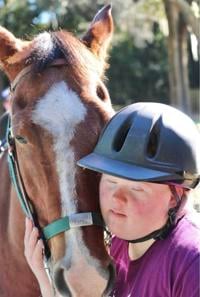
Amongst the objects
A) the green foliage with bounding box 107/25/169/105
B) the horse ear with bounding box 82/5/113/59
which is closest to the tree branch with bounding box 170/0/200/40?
the horse ear with bounding box 82/5/113/59

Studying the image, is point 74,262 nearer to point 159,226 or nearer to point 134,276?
point 134,276

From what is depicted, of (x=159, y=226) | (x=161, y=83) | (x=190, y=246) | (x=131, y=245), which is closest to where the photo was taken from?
(x=190, y=246)

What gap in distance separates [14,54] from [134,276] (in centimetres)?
141

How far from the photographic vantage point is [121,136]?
217cm

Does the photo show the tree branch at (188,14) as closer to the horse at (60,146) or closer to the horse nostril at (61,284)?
the horse at (60,146)

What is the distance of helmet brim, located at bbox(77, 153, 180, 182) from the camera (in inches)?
77.4

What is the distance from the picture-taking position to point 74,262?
7.18ft

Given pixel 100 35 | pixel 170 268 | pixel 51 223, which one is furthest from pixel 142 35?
pixel 170 268

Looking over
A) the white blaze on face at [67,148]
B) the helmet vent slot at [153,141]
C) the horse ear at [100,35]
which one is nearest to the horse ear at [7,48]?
the horse ear at [100,35]

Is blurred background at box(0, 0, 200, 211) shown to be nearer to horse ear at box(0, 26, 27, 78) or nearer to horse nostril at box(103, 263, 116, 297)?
horse ear at box(0, 26, 27, 78)

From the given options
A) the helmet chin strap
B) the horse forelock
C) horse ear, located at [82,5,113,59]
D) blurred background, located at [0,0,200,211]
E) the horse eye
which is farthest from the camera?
blurred background, located at [0,0,200,211]

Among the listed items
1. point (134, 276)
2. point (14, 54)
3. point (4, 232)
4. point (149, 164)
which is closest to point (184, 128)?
point (149, 164)

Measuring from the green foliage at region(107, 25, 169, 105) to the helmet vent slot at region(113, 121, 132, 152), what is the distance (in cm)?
3626

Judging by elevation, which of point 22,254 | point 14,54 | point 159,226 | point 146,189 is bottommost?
point 22,254
